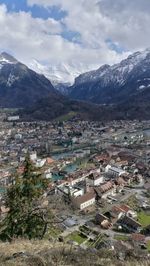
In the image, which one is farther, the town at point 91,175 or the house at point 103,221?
the house at point 103,221

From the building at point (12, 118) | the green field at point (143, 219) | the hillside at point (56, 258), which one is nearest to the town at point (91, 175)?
the green field at point (143, 219)

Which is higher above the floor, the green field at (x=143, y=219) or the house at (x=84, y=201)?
the house at (x=84, y=201)

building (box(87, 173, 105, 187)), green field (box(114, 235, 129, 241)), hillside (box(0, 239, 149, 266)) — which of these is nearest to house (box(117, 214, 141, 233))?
green field (box(114, 235, 129, 241))

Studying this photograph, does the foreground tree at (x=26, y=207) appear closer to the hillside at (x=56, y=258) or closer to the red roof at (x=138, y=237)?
the hillside at (x=56, y=258)

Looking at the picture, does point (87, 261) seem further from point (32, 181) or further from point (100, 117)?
point (100, 117)

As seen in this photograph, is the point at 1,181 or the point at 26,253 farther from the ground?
the point at 26,253

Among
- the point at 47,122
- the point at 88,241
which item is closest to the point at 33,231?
the point at 88,241

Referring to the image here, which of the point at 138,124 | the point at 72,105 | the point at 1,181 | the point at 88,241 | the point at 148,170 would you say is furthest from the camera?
the point at 72,105
